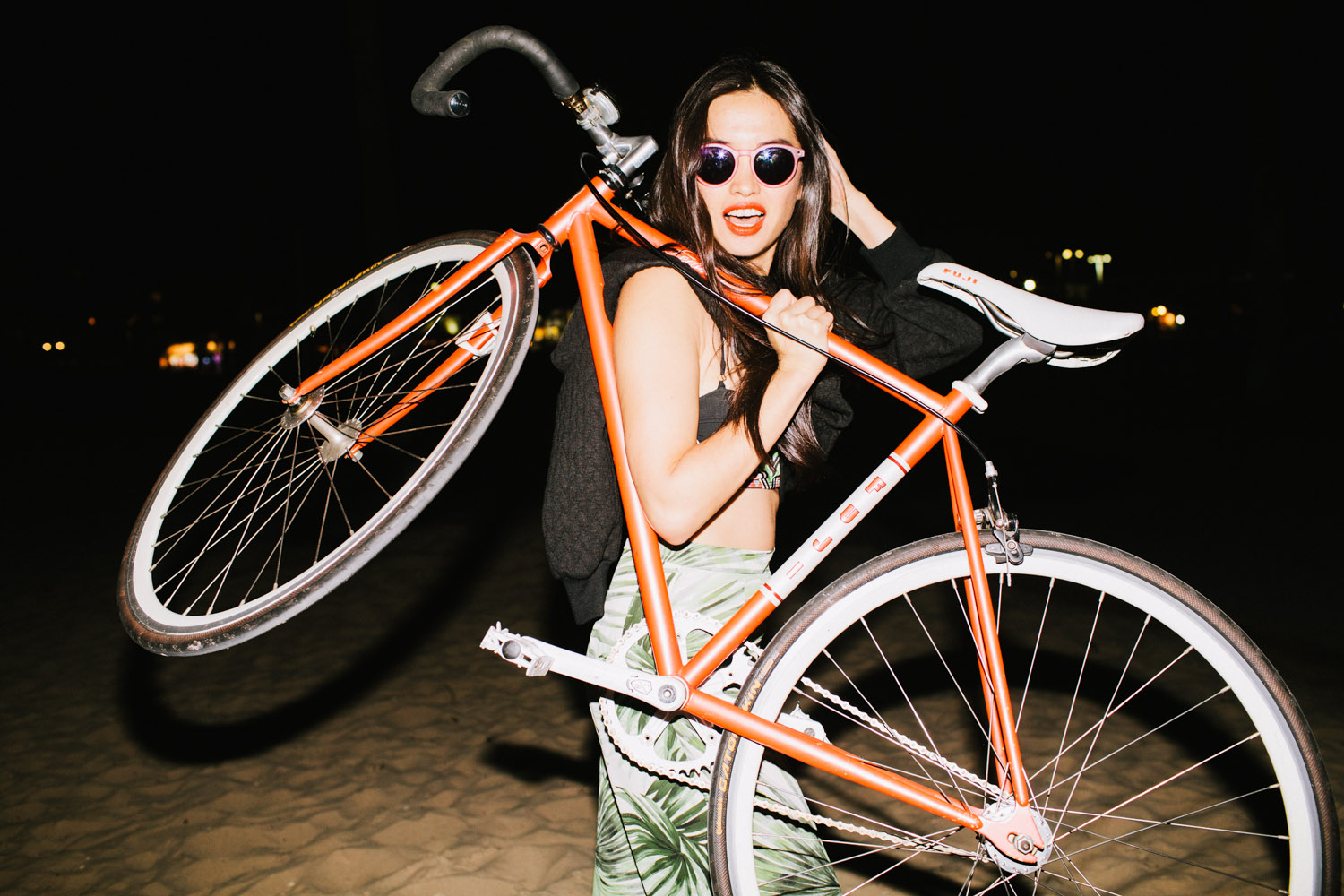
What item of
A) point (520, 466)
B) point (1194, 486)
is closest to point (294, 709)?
point (520, 466)

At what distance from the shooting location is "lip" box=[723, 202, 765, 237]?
62.4 inches

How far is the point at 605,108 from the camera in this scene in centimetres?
163

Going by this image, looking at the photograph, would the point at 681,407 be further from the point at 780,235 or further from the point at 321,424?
the point at 321,424

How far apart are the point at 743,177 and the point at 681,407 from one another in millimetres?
523

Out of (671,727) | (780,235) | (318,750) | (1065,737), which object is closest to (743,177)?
(780,235)

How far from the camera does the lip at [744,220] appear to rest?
1.59 meters

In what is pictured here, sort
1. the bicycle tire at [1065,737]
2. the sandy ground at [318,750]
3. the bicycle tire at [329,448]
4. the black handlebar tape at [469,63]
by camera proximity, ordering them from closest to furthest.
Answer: the bicycle tire at [329,448] < the bicycle tire at [1065,737] < the black handlebar tape at [469,63] < the sandy ground at [318,750]

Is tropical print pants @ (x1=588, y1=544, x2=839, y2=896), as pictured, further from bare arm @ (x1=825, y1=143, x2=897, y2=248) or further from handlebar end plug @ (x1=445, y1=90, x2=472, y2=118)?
handlebar end plug @ (x1=445, y1=90, x2=472, y2=118)

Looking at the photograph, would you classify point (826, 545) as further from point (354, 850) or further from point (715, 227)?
point (354, 850)

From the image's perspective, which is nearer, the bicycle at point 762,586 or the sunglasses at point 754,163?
the bicycle at point 762,586

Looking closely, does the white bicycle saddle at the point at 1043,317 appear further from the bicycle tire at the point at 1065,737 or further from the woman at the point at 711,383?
the bicycle tire at the point at 1065,737

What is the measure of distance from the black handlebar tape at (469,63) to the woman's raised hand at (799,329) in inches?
25.4

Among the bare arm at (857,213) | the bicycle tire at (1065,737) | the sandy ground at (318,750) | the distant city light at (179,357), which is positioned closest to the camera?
the bicycle tire at (1065,737)

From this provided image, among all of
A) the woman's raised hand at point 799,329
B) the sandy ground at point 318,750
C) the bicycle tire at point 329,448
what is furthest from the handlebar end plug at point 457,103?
the sandy ground at point 318,750
